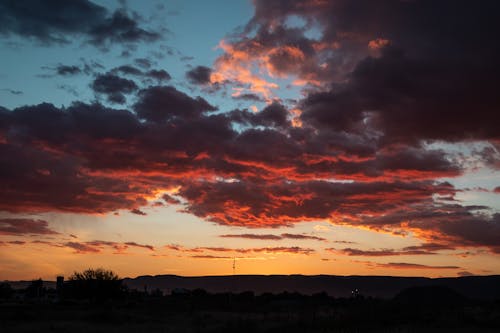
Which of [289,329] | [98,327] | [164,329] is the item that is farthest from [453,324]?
[98,327]

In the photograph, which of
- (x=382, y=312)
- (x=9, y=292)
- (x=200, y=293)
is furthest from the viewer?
(x=200, y=293)

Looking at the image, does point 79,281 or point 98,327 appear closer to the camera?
point 98,327

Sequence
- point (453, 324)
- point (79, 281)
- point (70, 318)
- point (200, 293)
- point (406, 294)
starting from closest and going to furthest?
point (453, 324), point (70, 318), point (79, 281), point (406, 294), point (200, 293)

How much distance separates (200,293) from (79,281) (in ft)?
194

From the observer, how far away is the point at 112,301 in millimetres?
90062

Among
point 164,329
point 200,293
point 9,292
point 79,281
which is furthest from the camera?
point 200,293

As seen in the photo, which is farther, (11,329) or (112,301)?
(112,301)

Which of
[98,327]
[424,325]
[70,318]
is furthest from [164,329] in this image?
[424,325]

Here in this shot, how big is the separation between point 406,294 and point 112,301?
73.0 metres

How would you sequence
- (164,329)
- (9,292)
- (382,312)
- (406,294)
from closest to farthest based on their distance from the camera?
(164,329) < (382,312) < (9,292) < (406,294)

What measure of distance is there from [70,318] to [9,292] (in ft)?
227

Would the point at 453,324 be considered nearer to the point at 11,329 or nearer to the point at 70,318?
the point at 11,329

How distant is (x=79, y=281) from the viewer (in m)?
87.8

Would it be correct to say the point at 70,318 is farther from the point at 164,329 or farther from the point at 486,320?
the point at 486,320
